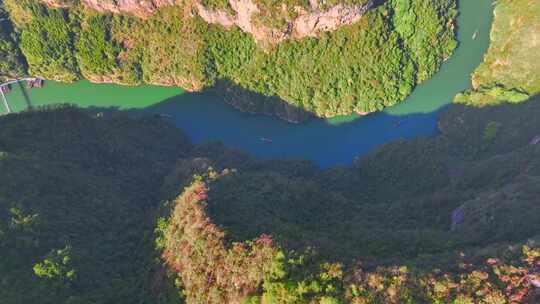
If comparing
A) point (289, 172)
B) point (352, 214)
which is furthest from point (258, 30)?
point (352, 214)

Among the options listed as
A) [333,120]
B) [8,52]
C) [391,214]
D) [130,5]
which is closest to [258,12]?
[333,120]

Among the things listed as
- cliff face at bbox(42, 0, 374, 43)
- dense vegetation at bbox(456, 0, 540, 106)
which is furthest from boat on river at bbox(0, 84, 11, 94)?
dense vegetation at bbox(456, 0, 540, 106)

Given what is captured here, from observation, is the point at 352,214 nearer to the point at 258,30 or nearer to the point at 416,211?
the point at 416,211

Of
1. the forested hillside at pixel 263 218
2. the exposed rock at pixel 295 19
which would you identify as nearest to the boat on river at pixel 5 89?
the forested hillside at pixel 263 218

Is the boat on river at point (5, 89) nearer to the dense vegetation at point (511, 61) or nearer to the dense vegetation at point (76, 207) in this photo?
the dense vegetation at point (76, 207)

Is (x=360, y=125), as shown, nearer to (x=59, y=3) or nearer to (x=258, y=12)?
(x=258, y=12)
